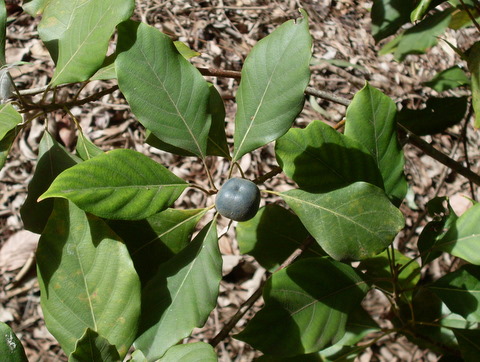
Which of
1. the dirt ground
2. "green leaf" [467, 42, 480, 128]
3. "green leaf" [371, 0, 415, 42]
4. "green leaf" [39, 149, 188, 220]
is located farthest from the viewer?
the dirt ground

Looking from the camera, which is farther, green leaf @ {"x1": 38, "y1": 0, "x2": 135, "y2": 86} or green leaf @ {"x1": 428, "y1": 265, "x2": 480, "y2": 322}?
green leaf @ {"x1": 428, "y1": 265, "x2": 480, "y2": 322}

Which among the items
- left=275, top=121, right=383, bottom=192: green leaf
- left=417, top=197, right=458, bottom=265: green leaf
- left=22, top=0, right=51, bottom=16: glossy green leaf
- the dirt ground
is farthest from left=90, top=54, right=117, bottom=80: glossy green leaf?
the dirt ground

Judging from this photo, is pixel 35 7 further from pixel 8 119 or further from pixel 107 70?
A: pixel 8 119

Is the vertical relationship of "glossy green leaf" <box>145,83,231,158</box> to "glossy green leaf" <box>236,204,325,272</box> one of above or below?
above

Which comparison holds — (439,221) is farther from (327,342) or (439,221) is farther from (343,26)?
(343,26)

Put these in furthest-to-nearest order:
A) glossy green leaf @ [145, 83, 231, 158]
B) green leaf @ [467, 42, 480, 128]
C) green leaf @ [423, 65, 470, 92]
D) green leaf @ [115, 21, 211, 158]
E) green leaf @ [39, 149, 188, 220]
A: green leaf @ [423, 65, 470, 92], green leaf @ [467, 42, 480, 128], glossy green leaf @ [145, 83, 231, 158], green leaf @ [115, 21, 211, 158], green leaf @ [39, 149, 188, 220]

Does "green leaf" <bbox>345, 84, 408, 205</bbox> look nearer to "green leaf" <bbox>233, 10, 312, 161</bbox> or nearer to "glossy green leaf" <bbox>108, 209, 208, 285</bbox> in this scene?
"green leaf" <bbox>233, 10, 312, 161</bbox>

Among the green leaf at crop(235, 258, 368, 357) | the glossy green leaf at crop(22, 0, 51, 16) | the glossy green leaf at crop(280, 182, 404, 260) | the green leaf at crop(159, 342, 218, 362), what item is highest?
the glossy green leaf at crop(22, 0, 51, 16)

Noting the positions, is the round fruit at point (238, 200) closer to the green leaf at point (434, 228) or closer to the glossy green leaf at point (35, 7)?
the green leaf at point (434, 228)
